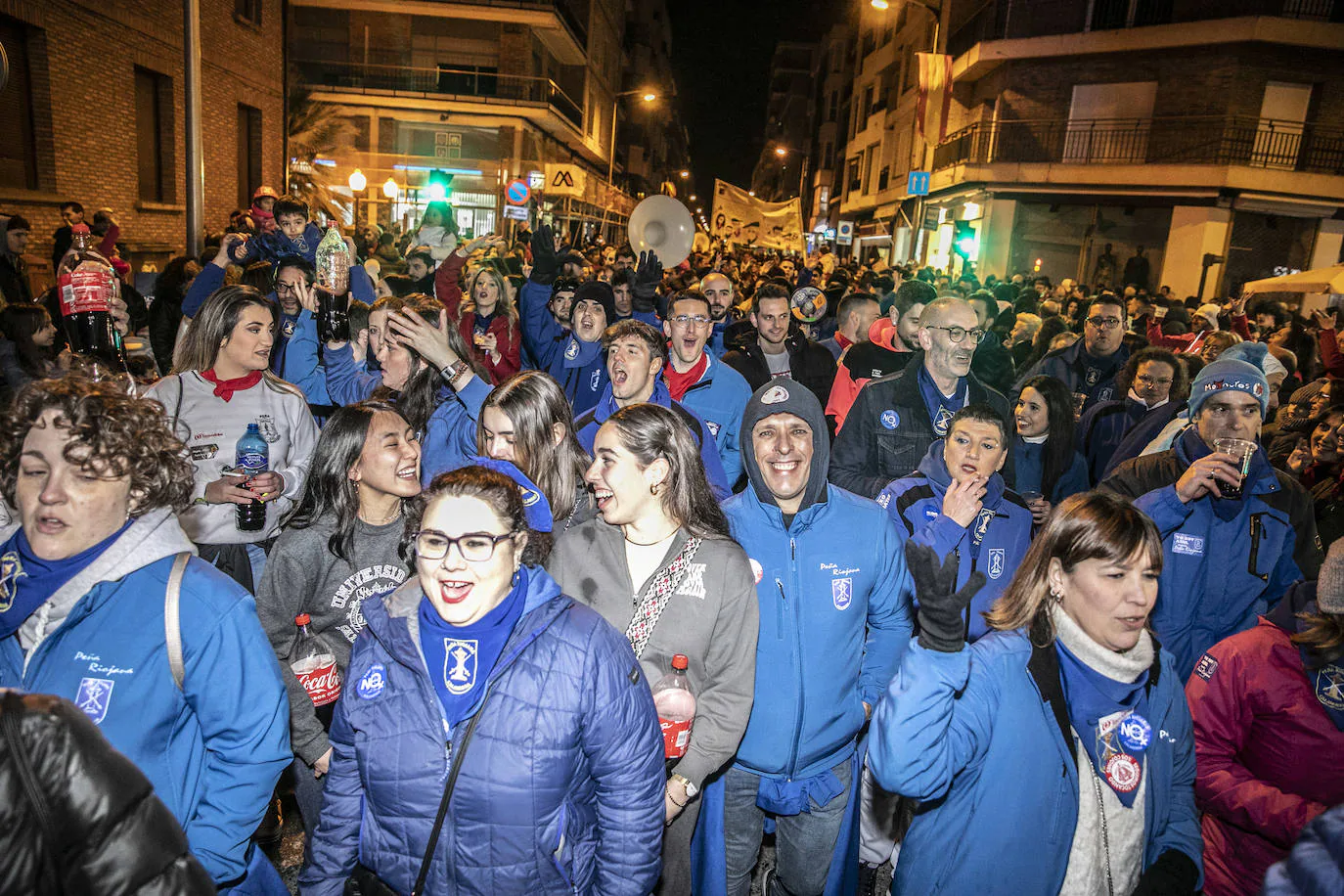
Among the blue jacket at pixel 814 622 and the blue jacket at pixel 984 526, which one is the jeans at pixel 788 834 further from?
the blue jacket at pixel 984 526

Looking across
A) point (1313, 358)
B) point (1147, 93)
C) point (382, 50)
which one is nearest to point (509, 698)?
point (1313, 358)

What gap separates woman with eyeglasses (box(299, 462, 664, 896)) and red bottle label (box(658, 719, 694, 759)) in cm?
39

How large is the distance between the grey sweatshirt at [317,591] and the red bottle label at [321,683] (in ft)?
0.12

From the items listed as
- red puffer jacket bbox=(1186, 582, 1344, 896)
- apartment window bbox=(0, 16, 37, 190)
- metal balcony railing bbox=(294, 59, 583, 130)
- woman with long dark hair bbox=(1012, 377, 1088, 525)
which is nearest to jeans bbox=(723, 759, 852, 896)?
red puffer jacket bbox=(1186, 582, 1344, 896)

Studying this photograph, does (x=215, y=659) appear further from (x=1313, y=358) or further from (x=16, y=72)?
(x=16, y=72)

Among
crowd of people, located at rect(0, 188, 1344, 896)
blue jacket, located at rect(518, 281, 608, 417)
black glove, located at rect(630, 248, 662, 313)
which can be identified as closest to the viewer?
crowd of people, located at rect(0, 188, 1344, 896)

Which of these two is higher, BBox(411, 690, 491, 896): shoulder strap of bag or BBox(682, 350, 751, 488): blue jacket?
BBox(682, 350, 751, 488): blue jacket

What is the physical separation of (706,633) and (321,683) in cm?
155

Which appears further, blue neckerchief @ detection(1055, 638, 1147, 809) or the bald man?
the bald man

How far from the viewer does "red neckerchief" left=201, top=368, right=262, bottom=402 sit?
13.4 feet

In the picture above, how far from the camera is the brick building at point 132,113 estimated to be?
12070 mm

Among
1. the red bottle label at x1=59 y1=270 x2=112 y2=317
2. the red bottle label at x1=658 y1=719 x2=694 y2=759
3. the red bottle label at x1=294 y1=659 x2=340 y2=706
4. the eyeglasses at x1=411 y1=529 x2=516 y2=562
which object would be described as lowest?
the red bottle label at x1=294 y1=659 x2=340 y2=706

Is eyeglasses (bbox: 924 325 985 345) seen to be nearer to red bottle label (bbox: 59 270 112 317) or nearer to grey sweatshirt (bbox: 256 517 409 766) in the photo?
grey sweatshirt (bbox: 256 517 409 766)

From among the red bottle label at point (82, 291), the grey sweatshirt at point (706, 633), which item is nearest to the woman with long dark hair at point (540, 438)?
the grey sweatshirt at point (706, 633)
